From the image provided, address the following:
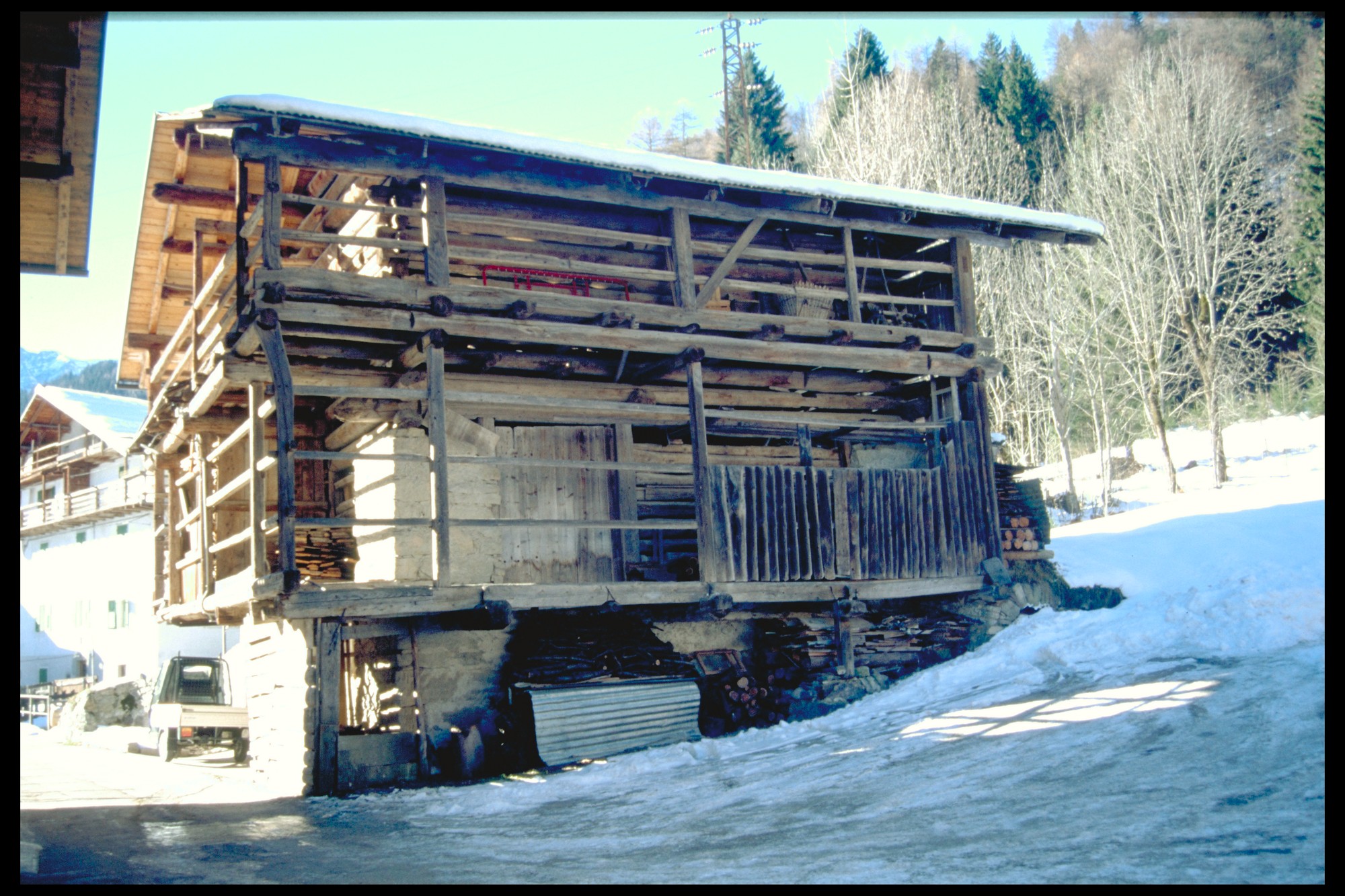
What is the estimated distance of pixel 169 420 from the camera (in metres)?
16.9

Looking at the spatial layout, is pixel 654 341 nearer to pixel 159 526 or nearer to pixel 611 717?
pixel 611 717

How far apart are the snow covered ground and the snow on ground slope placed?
29 millimetres

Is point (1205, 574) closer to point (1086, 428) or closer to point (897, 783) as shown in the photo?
point (897, 783)

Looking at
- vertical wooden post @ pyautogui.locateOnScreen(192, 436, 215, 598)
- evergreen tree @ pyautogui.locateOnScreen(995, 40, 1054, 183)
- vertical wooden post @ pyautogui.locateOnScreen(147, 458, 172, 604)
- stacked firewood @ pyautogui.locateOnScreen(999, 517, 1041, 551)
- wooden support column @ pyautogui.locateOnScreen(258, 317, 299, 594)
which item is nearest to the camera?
wooden support column @ pyautogui.locateOnScreen(258, 317, 299, 594)

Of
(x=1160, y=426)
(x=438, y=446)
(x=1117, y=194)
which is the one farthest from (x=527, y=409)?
(x=1117, y=194)

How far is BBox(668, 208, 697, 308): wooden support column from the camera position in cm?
1274

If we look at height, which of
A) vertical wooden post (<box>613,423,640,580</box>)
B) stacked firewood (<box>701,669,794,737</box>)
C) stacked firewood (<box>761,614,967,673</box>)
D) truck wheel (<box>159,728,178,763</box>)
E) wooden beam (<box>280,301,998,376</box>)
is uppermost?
wooden beam (<box>280,301,998,376</box>)

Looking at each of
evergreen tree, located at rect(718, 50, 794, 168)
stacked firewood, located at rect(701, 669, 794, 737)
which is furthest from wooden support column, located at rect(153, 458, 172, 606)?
evergreen tree, located at rect(718, 50, 794, 168)

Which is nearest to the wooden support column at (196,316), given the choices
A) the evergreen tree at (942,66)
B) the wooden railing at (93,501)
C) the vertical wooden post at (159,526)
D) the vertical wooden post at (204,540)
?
the vertical wooden post at (204,540)

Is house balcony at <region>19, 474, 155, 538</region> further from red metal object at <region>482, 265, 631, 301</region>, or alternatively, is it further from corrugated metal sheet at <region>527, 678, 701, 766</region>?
corrugated metal sheet at <region>527, 678, 701, 766</region>

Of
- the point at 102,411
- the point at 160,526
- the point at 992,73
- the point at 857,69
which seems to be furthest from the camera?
the point at 992,73

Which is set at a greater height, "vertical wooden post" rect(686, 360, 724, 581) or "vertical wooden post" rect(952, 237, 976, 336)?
"vertical wooden post" rect(952, 237, 976, 336)

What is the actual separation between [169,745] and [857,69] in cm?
2672

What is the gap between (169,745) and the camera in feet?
58.6
